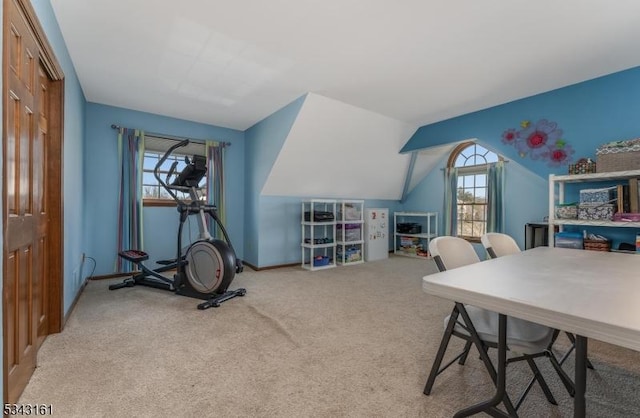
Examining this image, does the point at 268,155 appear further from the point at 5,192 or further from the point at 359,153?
the point at 5,192

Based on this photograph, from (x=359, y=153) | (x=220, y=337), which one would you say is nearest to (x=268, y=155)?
(x=359, y=153)

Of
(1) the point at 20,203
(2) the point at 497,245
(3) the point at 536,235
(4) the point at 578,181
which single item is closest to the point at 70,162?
(1) the point at 20,203

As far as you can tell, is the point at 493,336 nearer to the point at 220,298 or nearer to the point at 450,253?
the point at 450,253

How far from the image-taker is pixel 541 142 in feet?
11.6

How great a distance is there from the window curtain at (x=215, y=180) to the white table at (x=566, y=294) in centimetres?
406

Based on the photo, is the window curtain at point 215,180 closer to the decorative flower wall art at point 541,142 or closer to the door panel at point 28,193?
the door panel at point 28,193

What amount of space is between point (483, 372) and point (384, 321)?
0.92 metres

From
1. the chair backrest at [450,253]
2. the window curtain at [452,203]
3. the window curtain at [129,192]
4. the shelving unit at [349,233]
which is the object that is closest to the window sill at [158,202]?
the window curtain at [129,192]

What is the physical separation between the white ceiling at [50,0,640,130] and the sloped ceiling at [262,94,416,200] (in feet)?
1.24

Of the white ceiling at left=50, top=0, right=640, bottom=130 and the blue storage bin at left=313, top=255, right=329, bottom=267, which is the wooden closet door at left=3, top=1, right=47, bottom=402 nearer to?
the white ceiling at left=50, top=0, right=640, bottom=130

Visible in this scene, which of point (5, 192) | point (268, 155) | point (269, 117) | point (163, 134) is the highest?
point (269, 117)

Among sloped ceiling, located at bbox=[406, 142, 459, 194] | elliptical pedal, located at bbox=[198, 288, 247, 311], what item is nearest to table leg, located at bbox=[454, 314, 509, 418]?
elliptical pedal, located at bbox=[198, 288, 247, 311]

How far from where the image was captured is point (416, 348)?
206 centimetres

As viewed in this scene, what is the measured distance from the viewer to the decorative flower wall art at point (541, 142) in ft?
11.1
